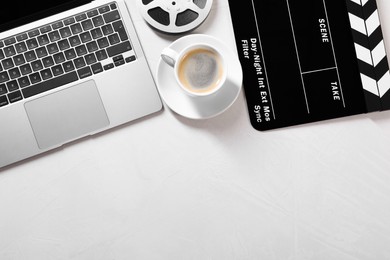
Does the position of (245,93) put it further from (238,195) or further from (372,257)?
(372,257)

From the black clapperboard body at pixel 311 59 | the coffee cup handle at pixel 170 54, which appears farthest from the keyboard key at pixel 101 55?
the black clapperboard body at pixel 311 59

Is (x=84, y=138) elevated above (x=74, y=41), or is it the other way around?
(x=74, y=41)

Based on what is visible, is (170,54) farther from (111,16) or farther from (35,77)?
(35,77)

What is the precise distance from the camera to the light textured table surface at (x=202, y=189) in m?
0.72

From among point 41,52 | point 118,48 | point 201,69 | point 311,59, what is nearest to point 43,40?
point 41,52

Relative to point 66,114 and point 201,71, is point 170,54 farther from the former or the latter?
point 66,114

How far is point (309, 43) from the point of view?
726mm

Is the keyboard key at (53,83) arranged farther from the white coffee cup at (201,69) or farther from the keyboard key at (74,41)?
the white coffee cup at (201,69)

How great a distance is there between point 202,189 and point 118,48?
0.89 feet

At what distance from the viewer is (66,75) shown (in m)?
0.70

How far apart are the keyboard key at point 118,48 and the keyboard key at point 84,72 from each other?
42mm

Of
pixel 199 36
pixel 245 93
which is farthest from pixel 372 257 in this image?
pixel 199 36

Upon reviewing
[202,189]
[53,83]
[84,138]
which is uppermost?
[53,83]

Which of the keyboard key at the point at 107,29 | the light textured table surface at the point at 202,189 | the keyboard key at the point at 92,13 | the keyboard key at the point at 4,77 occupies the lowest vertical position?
the light textured table surface at the point at 202,189
